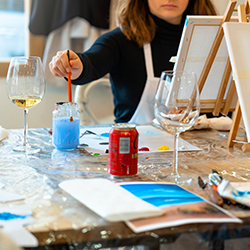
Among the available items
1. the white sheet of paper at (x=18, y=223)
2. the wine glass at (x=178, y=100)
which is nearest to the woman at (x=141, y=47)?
the wine glass at (x=178, y=100)

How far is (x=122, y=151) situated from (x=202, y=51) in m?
0.64

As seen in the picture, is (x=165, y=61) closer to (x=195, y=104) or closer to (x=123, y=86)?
(x=123, y=86)

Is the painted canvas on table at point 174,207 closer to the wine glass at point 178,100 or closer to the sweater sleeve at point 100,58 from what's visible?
the wine glass at point 178,100

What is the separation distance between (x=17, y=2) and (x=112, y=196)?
221 centimetres

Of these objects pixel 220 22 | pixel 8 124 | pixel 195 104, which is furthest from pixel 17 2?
pixel 195 104

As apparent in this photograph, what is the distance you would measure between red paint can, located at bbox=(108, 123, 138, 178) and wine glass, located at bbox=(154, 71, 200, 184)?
9 centimetres

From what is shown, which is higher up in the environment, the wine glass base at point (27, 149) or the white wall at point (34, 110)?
the wine glass base at point (27, 149)

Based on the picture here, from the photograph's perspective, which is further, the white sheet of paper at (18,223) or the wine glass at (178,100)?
the wine glass at (178,100)

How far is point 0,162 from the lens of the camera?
0.89 m

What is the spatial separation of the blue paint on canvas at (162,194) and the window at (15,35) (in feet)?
6.21

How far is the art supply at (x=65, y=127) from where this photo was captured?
3.29 feet

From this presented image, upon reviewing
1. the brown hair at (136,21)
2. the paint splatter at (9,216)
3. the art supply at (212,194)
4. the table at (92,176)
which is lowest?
the table at (92,176)

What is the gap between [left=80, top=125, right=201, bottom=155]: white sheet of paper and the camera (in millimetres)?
1055

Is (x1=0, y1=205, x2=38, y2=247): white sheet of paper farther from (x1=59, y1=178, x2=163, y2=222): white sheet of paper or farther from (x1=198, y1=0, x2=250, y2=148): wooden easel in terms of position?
(x1=198, y1=0, x2=250, y2=148): wooden easel
